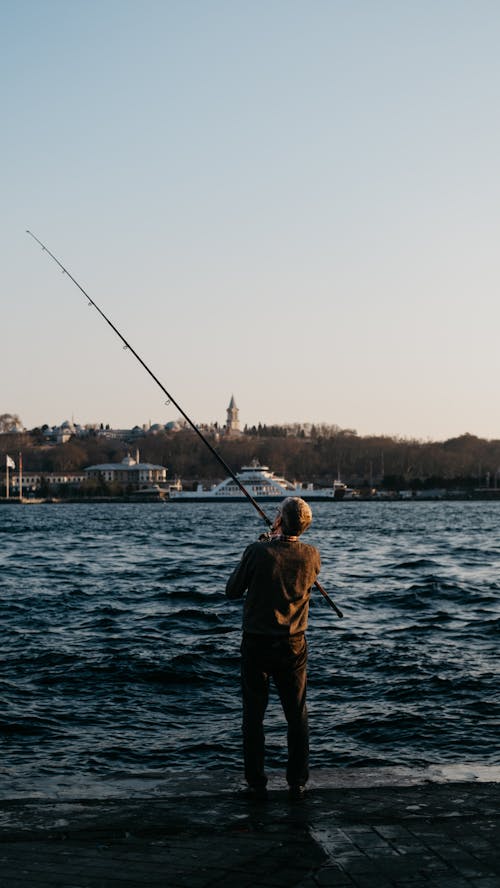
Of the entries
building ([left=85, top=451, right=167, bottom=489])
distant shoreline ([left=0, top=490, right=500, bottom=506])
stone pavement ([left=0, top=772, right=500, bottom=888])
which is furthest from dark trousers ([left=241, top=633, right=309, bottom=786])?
building ([left=85, top=451, right=167, bottom=489])

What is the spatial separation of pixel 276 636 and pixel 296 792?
0.81m

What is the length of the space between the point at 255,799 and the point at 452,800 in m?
1.00

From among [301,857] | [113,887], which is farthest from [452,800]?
[113,887]

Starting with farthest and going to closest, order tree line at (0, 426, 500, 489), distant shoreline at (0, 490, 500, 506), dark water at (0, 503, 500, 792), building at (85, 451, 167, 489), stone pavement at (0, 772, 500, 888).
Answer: tree line at (0, 426, 500, 489) < building at (85, 451, 167, 489) < distant shoreline at (0, 490, 500, 506) < dark water at (0, 503, 500, 792) < stone pavement at (0, 772, 500, 888)

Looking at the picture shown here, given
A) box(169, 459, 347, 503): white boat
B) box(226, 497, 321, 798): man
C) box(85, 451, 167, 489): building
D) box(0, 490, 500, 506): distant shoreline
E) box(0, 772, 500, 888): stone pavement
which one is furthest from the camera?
Result: box(85, 451, 167, 489): building

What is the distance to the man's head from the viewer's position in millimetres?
5492

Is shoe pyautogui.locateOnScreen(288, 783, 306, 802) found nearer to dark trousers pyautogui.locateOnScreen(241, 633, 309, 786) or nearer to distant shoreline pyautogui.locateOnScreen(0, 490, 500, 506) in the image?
dark trousers pyautogui.locateOnScreen(241, 633, 309, 786)

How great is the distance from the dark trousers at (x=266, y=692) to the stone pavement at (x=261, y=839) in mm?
198

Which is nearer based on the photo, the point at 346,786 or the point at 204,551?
the point at 346,786

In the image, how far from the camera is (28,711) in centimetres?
890

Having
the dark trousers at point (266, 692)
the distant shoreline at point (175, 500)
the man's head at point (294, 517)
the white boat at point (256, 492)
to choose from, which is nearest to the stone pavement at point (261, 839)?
the dark trousers at point (266, 692)

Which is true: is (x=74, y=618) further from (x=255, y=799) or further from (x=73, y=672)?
(x=255, y=799)

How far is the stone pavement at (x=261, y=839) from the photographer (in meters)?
3.94

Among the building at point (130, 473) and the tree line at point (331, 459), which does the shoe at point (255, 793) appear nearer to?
the building at point (130, 473)
